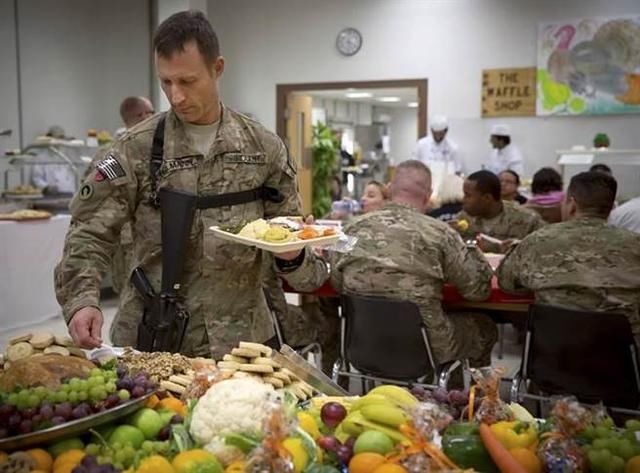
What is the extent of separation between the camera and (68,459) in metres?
1.23

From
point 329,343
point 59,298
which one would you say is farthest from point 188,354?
point 329,343

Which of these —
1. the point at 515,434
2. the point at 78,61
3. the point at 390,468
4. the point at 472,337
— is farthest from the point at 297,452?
the point at 78,61

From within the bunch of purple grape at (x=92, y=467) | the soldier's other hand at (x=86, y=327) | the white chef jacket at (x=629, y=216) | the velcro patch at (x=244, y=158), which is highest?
the velcro patch at (x=244, y=158)

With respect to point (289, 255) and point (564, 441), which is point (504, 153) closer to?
point (289, 255)

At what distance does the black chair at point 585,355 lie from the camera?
113 inches

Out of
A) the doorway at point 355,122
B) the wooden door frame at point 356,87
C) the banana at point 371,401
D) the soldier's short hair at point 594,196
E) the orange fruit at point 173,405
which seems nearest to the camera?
the banana at point 371,401

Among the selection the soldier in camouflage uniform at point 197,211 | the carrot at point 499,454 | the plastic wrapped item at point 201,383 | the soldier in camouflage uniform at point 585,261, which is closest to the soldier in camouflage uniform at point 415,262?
the soldier in camouflage uniform at point 585,261

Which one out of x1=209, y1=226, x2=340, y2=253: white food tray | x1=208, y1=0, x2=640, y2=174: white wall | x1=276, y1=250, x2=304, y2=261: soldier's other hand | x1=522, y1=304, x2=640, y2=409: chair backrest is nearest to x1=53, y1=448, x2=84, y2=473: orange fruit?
x1=209, y1=226, x2=340, y2=253: white food tray

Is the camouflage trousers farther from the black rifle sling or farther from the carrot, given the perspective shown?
the carrot

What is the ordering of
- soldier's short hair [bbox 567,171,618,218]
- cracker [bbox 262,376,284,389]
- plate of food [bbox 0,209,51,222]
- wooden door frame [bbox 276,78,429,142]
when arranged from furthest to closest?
wooden door frame [bbox 276,78,429,142] < plate of food [bbox 0,209,51,222] < soldier's short hair [bbox 567,171,618,218] < cracker [bbox 262,376,284,389]

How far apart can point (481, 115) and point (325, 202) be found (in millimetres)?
2912

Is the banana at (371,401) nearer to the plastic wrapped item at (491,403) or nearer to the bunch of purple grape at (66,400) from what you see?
the plastic wrapped item at (491,403)

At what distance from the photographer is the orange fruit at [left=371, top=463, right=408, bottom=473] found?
115 centimetres

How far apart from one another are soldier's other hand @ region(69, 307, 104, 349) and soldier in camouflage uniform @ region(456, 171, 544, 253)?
3198mm
